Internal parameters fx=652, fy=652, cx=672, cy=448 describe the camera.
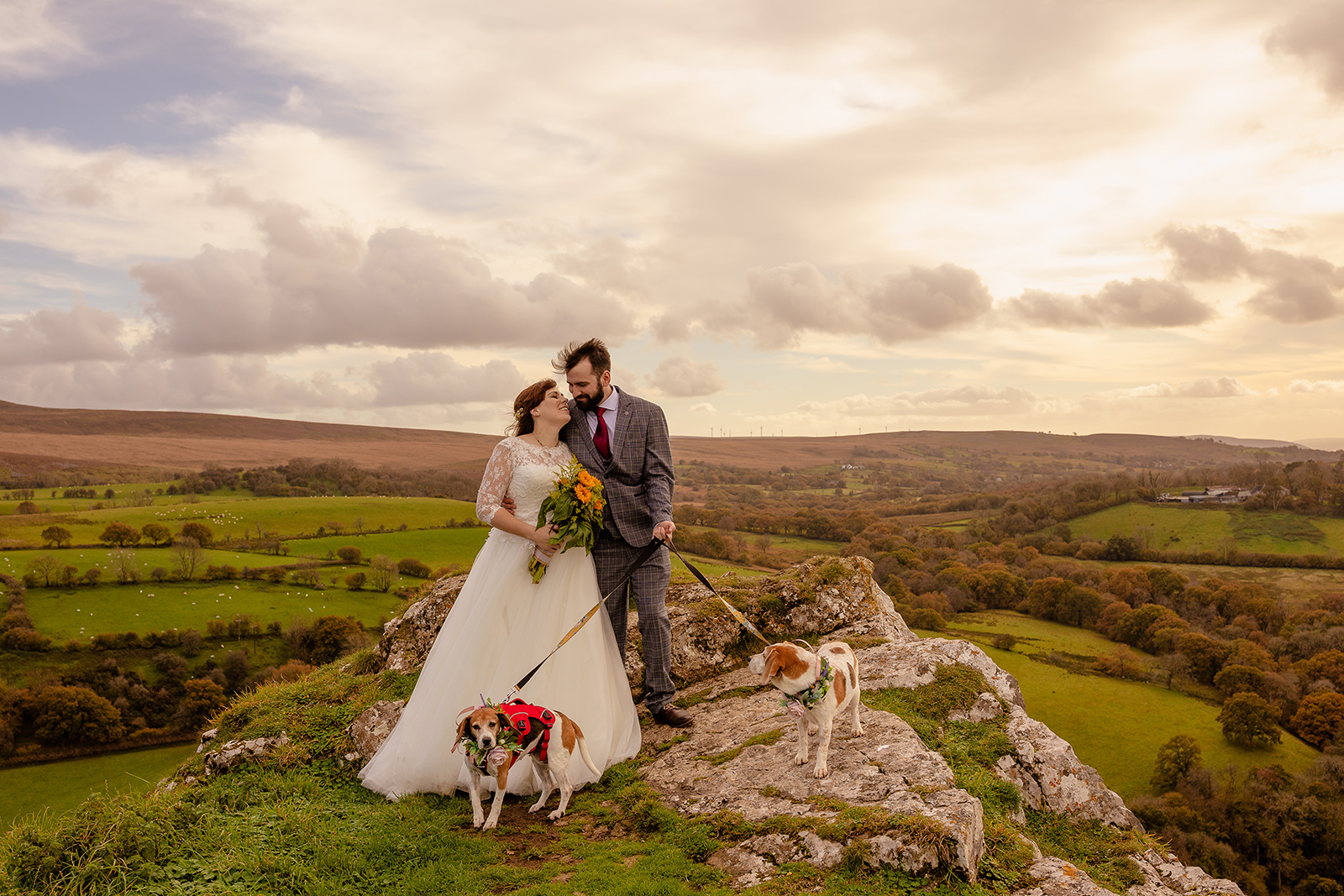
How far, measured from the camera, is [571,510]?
7297 mm


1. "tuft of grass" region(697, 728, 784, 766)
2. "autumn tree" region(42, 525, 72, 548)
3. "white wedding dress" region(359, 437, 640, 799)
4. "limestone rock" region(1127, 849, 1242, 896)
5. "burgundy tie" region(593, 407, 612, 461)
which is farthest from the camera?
→ "autumn tree" region(42, 525, 72, 548)

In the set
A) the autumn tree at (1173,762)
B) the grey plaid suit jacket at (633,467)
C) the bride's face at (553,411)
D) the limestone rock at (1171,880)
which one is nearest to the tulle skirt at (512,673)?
the grey plaid suit jacket at (633,467)

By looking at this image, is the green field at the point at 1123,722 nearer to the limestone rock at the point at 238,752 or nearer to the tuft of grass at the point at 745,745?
the tuft of grass at the point at 745,745

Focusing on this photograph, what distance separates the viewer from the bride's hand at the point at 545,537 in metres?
7.40

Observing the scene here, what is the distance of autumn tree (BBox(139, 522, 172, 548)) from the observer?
78.9 m

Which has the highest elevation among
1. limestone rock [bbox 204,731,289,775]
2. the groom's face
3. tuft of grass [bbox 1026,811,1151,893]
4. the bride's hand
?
the groom's face

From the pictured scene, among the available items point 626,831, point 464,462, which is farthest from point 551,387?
point 464,462

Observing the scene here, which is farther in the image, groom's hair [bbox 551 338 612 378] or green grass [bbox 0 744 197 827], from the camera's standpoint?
green grass [bbox 0 744 197 827]

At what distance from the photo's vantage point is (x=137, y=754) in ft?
144

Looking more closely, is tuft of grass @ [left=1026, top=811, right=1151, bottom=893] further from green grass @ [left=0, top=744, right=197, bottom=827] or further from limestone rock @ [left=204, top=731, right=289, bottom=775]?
green grass @ [left=0, top=744, right=197, bottom=827]

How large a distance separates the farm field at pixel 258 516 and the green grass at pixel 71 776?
40.1 m

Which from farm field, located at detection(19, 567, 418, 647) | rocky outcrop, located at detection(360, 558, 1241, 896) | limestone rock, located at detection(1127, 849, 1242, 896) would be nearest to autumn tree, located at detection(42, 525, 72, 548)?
farm field, located at detection(19, 567, 418, 647)

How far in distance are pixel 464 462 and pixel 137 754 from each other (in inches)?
3348

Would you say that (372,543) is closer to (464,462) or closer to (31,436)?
(464,462)
